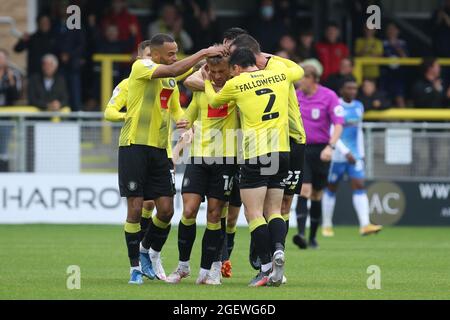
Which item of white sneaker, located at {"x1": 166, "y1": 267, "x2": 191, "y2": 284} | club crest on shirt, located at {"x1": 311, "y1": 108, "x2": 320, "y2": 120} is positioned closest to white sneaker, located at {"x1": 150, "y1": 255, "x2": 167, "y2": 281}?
white sneaker, located at {"x1": 166, "y1": 267, "x2": 191, "y2": 284}

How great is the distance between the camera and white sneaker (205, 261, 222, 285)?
12820mm

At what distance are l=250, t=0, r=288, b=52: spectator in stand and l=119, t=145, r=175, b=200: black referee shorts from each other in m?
12.6

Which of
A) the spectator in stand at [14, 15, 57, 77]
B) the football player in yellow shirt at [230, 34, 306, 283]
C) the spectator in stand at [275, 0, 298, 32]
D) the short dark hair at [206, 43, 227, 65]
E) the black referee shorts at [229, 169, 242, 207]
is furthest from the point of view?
the spectator in stand at [275, 0, 298, 32]

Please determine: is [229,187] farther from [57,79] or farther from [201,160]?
[57,79]

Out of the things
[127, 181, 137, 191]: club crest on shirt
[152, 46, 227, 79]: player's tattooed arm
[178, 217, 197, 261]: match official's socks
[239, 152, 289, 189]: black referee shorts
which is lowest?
[178, 217, 197, 261]: match official's socks

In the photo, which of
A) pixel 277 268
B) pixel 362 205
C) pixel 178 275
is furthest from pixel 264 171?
pixel 362 205

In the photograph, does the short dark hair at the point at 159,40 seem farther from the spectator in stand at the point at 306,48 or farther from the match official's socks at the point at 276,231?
the spectator in stand at the point at 306,48

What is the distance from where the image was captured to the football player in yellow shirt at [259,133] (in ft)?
40.4

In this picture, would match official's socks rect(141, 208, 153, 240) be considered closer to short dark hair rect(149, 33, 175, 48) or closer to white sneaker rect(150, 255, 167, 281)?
white sneaker rect(150, 255, 167, 281)

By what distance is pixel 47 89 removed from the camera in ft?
→ 76.0

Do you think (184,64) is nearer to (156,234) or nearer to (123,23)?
(156,234)

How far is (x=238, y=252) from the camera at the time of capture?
17.2 metres

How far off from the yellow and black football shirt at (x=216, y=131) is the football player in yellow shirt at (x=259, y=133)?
44 centimetres

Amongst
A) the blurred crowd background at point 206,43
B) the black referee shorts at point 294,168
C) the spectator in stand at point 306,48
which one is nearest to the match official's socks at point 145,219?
the black referee shorts at point 294,168
